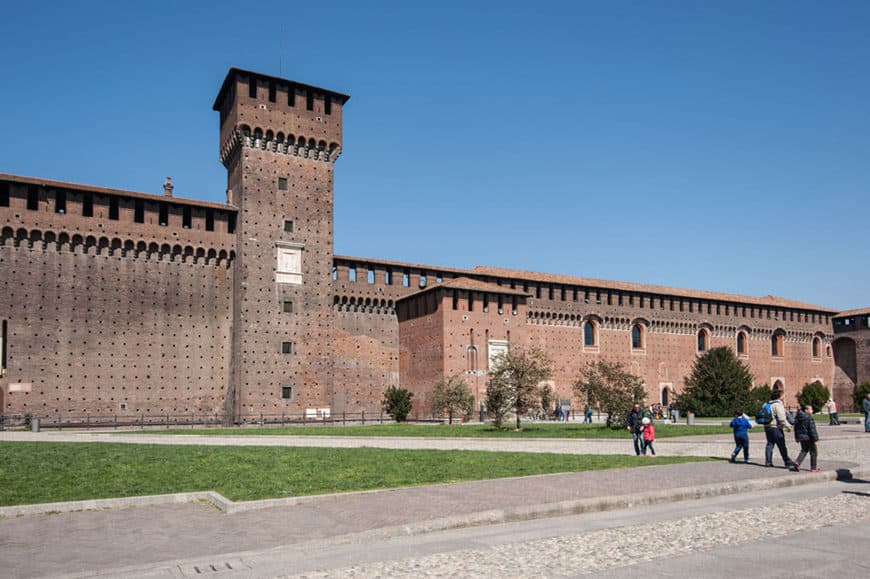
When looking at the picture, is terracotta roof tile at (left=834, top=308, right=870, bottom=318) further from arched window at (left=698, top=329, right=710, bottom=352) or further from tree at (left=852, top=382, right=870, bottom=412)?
arched window at (left=698, top=329, right=710, bottom=352)

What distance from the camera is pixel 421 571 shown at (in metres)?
5.35

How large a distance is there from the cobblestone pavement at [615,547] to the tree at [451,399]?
908 inches

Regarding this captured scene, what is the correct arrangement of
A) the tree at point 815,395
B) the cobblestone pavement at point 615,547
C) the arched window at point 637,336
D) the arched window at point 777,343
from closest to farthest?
the cobblestone pavement at point 615,547, the arched window at point 637,336, the tree at point 815,395, the arched window at point 777,343

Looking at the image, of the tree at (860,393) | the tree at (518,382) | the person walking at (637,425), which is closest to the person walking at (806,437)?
the person walking at (637,425)

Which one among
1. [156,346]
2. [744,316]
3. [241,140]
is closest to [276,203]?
[241,140]

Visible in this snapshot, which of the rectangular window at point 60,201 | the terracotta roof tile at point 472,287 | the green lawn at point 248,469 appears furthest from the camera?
the terracotta roof tile at point 472,287

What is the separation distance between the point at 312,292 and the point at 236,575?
1103 inches

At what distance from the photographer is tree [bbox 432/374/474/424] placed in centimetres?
Answer: 3091

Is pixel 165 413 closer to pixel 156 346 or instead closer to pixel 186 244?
pixel 156 346

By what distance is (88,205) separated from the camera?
29.2 metres

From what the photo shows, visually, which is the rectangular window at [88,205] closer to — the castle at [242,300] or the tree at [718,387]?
the castle at [242,300]

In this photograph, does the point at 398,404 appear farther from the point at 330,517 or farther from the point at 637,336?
the point at 330,517

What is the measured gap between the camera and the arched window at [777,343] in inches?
2003

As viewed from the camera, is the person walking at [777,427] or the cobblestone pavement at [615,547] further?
the person walking at [777,427]
